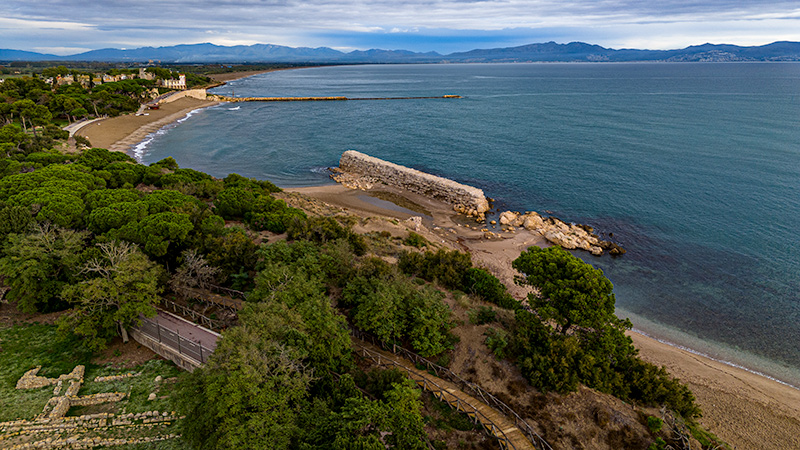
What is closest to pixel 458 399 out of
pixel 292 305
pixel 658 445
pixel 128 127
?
pixel 658 445

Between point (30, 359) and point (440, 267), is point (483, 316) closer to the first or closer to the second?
point (440, 267)

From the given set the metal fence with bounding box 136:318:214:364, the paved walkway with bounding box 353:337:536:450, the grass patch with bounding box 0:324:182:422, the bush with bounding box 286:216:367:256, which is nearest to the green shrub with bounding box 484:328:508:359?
the paved walkway with bounding box 353:337:536:450

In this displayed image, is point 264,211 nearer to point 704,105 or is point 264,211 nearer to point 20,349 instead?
point 20,349

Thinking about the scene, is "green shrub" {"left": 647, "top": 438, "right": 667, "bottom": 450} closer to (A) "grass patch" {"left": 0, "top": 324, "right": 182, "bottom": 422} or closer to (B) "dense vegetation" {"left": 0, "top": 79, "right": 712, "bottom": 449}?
(B) "dense vegetation" {"left": 0, "top": 79, "right": 712, "bottom": 449}

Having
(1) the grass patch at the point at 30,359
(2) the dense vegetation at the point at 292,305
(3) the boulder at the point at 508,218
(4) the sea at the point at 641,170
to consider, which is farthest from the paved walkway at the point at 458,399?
(3) the boulder at the point at 508,218

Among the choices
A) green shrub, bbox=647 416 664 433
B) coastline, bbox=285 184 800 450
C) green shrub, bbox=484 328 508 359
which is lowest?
coastline, bbox=285 184 800 450

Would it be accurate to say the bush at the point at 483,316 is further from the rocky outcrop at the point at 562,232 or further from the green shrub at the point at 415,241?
the rocky outcrop at the point at 562,232
